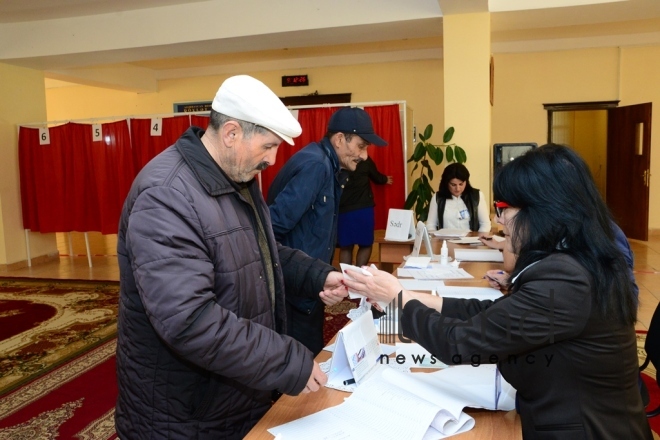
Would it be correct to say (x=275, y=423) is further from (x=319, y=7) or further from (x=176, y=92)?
(x=176, y=92)

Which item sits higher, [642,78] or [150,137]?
[642,78]

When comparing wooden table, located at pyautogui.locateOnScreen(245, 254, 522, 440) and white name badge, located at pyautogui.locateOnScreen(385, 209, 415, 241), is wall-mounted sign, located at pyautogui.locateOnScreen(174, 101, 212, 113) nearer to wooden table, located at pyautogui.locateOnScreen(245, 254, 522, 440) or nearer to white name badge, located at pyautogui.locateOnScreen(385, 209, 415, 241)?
white name badge, located at pyautogui.locateOnScreen(385, 209, 415, 241)

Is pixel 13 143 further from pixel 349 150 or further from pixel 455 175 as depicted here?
pixel 349 150

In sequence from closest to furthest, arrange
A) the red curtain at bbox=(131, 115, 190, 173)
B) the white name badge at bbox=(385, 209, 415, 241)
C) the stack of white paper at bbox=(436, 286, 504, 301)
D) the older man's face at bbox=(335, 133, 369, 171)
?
the stack of white paper at bbox=(436, 286, 504, 301) < the older man's face at bbox=(335, 133, 369, 171) < the white name badge at bbox=(385, 209, 415, 241) < the red curtain at bbox=(131, 115, 190, 173)

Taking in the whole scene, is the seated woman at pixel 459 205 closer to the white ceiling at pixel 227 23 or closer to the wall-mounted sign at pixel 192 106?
the white ceiling at pixel 227 23

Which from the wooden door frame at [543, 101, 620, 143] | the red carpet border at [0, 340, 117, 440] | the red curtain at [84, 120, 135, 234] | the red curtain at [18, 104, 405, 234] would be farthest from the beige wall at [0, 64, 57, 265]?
the wooden door frame at [543, 101, 620, 143]

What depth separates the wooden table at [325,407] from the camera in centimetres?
121

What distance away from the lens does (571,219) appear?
4.13ft

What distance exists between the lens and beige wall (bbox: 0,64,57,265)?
7078mm

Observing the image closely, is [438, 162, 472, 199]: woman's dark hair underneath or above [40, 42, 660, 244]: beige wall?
underneath

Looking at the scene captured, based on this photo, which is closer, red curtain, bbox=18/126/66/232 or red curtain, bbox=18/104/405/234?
red curtain, bbox=18/104/405/234

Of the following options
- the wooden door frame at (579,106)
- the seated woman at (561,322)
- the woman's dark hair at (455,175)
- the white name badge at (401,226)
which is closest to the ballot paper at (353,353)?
the seated woman at (561,322)

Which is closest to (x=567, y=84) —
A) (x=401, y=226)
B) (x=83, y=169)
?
(x=401, y=226)

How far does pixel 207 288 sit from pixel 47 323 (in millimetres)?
4197
